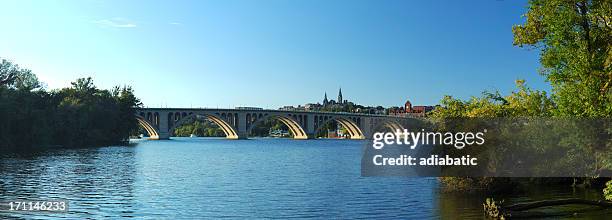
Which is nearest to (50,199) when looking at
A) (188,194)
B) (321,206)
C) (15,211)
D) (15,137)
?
(15,211)

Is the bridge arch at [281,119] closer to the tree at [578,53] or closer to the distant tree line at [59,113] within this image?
the distant tree line at [59,113]

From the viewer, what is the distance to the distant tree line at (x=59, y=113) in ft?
239

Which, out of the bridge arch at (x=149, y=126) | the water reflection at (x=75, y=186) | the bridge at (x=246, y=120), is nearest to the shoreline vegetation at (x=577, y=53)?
the water reflection at (x=75, y=186)

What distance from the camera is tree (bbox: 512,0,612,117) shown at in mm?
21531

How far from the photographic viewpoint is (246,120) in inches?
6344

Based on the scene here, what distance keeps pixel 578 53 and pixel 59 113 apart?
8235 cm

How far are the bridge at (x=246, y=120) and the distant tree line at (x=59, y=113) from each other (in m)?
16.4

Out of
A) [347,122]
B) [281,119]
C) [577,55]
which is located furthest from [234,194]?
[347,122]

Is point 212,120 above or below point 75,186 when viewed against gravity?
above

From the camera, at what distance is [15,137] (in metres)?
73.5

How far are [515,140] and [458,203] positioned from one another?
5.14 meters

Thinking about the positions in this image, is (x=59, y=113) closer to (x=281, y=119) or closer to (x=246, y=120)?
(x=246, y=120)

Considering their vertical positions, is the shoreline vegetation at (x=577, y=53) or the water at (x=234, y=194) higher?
the shoreline vegetation at (x=577, y=53)

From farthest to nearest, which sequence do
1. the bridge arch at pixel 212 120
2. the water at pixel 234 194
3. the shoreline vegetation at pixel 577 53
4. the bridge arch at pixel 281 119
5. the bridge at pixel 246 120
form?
the bridge arch at pixel 281 119, the bridge arch at pixel 212 120, the bridge at pixel 246 120, the water at pixel 234 194, the shoreline vegetation at pixel 577 53
